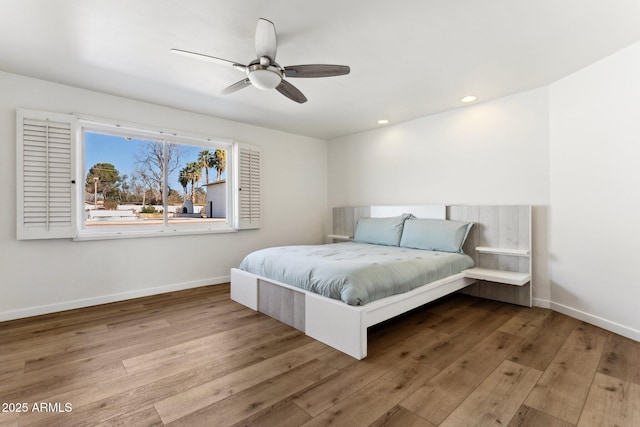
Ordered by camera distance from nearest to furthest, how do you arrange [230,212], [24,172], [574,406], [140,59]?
[574,406]
[140,59]
[24,172]
[230,212]

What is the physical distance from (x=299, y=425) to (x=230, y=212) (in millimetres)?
3397

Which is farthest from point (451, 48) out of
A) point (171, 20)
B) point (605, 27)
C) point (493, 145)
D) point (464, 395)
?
point (464, 395)

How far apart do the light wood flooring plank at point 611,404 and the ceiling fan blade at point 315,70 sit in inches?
97.0

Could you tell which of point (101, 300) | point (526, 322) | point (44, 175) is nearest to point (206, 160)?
point (44, 175)

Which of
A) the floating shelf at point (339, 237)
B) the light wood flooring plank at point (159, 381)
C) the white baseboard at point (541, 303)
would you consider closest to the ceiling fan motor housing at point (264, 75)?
the light wood flooring plank at point (159, 381)

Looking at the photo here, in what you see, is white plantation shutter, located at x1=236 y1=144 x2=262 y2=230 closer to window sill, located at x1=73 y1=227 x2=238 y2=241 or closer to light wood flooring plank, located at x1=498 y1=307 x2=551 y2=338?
window sill, located at x1=73 y1=227 x2=238 y2=241

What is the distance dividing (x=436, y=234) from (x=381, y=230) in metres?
0.77

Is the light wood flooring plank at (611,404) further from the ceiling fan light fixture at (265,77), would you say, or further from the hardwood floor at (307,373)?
the ceiling fan light fixture at (265,77)

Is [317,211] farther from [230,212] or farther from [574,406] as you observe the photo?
[574,406]

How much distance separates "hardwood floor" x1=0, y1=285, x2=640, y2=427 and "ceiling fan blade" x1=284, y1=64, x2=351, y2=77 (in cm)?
208

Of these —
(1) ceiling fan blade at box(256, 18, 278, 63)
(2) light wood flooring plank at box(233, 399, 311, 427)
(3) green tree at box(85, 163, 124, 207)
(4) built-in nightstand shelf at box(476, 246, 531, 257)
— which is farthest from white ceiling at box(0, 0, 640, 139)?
(2) light wood flooring plank at box(233, 399, 311, 427)

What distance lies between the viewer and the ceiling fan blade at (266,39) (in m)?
1.88

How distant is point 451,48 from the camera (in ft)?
7.75

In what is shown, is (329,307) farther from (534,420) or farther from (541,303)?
(541,303)
